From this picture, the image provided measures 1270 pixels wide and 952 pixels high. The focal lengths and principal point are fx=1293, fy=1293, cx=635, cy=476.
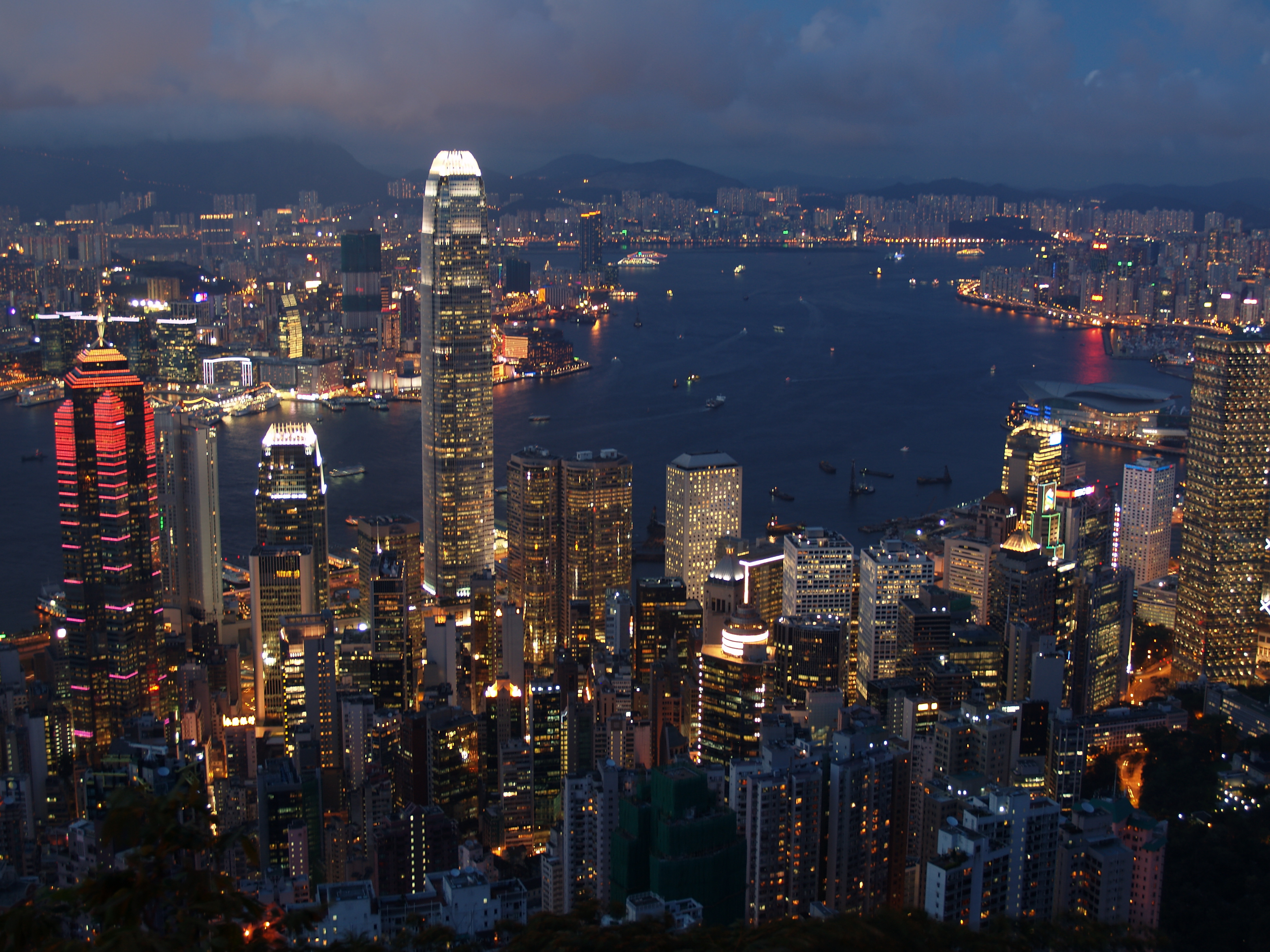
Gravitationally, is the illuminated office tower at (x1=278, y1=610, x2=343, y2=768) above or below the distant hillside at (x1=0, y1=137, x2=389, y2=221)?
below

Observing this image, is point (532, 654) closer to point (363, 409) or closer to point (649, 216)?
point (363, 409)

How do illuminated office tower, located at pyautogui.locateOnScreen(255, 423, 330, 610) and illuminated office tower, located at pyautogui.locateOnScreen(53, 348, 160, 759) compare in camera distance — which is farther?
illuminated office tower, located at pyautogui.locateOnScreen(255, 423, 330, 610)

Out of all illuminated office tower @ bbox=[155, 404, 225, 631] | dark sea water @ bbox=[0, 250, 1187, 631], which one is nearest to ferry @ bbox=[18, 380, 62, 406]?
dark sea water @ bbox=[0, 250, 1187, 631]

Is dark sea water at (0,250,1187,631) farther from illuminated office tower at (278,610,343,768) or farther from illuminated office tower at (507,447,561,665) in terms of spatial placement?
illuminated office tower at (278,610,343,768)

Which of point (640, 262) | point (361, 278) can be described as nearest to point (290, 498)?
point (361, 278)

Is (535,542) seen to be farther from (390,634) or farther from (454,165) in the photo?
(454,165)

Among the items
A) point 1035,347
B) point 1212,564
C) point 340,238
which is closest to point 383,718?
point 1212,564

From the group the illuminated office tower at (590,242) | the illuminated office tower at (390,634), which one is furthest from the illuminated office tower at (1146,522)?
the illuminated office tower at (590,242)
